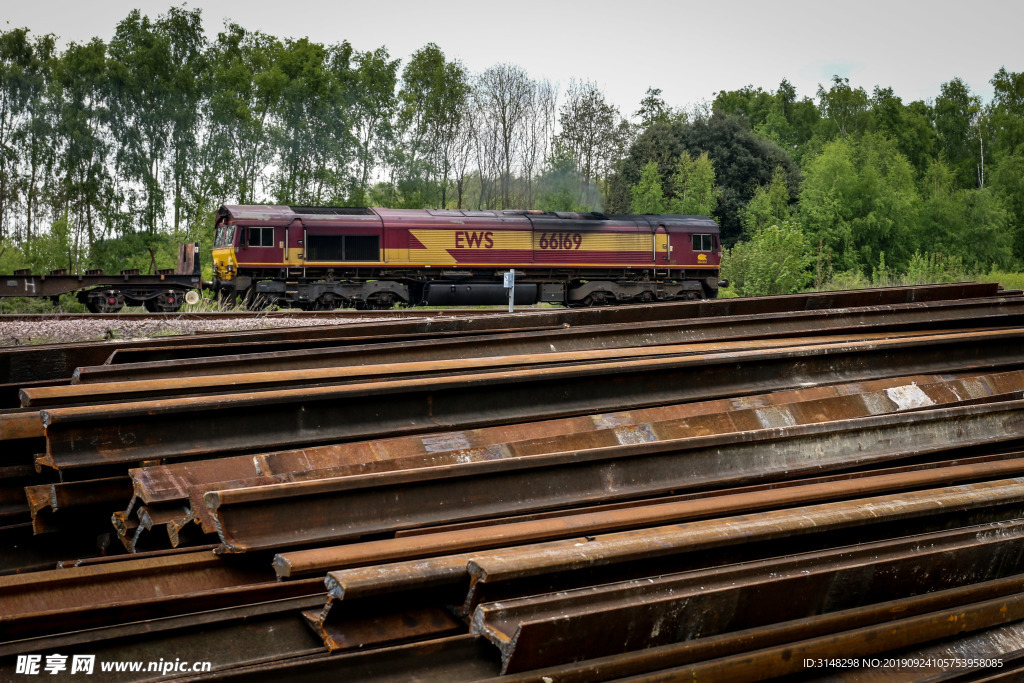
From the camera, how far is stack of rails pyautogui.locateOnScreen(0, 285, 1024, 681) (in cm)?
253

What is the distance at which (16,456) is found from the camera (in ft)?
12.3

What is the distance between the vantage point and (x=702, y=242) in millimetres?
25391

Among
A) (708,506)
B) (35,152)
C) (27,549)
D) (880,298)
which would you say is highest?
(35,152)

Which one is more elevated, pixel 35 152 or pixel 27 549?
pixel 35 152

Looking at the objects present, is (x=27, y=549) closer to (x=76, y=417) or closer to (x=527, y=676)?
(x=76, y=417)

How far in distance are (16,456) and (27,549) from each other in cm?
51

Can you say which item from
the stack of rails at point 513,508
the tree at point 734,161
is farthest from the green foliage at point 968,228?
the stack of rails at point 513,508

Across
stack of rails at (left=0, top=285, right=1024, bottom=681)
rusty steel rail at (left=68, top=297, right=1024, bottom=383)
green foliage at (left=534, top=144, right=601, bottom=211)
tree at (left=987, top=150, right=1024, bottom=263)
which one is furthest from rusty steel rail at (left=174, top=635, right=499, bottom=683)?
tree at (left=987, top=150, right=1024, bottom=263)

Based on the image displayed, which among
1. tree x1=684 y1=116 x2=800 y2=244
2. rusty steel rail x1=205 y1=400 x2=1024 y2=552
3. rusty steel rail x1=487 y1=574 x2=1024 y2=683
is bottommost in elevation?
rusty steel rail x1=487 y1=574 x2=1024 y2=683

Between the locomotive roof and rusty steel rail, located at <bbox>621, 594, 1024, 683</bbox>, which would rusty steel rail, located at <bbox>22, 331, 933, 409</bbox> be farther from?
the locomotive roof

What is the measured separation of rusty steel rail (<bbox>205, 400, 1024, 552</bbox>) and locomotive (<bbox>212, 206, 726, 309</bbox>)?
17.3m

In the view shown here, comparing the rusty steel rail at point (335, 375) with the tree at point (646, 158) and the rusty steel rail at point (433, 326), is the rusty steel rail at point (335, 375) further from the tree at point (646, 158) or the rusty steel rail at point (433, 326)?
the tree at point (646, 158)

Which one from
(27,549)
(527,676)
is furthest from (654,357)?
(27,549)

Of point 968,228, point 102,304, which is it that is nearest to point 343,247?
point 102,304
